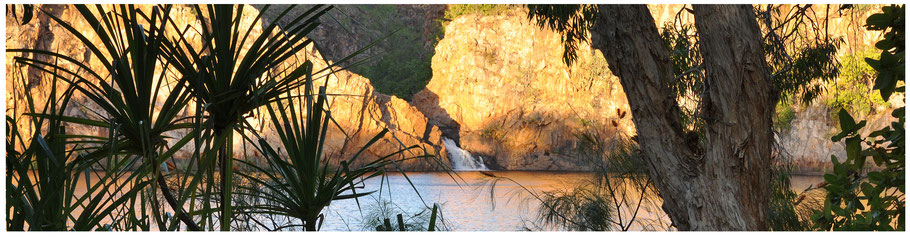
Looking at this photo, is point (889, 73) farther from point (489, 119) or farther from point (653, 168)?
point (489, 119)

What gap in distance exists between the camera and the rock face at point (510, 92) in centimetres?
1520

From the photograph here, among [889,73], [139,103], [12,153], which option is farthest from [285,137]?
[889,73]

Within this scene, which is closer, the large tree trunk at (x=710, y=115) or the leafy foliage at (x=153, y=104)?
the leafy foliage at (x=153, y=104)

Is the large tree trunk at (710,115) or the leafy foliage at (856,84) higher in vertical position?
the leafy foliage at (856,84)

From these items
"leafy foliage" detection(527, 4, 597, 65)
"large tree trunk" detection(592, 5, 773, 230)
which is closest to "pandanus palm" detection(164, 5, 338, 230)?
"large tree trunk" detection(592, 5, 773, 230)

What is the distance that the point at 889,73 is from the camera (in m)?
0.80

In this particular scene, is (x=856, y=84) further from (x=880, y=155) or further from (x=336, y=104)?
(x=880, y=155)

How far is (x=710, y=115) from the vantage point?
2.44 m

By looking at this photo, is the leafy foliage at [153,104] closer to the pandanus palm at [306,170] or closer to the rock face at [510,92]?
the pandanus palm at [306,170]

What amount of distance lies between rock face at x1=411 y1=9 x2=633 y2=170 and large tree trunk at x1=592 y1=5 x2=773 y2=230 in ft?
40.7

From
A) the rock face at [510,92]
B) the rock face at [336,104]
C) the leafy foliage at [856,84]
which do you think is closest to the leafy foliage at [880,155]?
the leafy foliage at [856,84]

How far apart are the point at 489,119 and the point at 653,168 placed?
13.2 metres

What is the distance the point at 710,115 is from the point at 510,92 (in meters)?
13.3

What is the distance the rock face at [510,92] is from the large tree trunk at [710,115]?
12.4 metres
